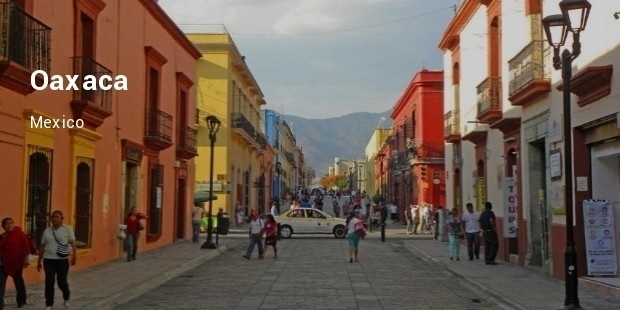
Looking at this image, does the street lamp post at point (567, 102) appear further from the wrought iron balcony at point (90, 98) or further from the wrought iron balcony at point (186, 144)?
the wrought iron balcony at point (186, 144)

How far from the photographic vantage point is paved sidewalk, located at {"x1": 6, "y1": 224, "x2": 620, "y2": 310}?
1285 centimetres

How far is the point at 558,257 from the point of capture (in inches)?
641

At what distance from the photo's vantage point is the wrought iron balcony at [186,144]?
94.2ft

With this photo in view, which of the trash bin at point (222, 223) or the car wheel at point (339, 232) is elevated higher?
the trash bin at point (222, 223)

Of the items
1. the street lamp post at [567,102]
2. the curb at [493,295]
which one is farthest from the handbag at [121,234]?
the street lamp post at [567,102]

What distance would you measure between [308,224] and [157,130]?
464 inches

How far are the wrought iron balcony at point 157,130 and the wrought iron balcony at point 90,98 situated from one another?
500 centimetres

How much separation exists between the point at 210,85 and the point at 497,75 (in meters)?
20.7

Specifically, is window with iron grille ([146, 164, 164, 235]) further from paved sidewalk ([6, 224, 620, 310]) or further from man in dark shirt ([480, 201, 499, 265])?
man in dark shirt ([480, 201, 499, 265])

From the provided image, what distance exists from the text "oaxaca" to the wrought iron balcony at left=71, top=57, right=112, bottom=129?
0.07 m

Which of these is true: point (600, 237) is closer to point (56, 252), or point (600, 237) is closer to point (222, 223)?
point (56, 252)

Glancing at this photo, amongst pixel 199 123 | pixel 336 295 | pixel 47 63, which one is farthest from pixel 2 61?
pixel 199 123

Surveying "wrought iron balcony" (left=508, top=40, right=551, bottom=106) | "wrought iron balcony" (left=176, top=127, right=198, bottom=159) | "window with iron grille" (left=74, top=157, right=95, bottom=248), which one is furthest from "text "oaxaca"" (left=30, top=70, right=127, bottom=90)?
"wrought iron balcony" (left=508, top=40, right=551, bottom=106)

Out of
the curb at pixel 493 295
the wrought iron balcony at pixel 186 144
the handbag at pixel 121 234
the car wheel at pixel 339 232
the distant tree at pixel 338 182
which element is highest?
the distant tree at pixel 338 182
